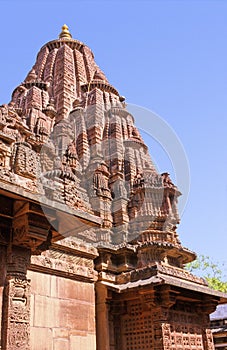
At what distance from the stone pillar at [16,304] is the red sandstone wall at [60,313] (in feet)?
6.19

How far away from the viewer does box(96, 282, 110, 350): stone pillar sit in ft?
36.2

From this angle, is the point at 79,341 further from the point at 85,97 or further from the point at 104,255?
the point at 85,97

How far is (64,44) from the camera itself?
29219 millimetres

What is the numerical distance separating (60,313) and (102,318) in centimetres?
332

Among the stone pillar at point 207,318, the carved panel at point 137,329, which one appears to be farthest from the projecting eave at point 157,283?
the carved panel at point 137,329

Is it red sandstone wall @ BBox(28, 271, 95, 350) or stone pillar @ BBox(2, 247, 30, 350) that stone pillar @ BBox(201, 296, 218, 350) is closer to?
red sandstone wall @ BBox(28, 271, 95, 350)

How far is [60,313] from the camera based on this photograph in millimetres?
8336

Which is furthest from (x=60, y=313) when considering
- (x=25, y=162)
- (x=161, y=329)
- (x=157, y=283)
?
(x=161, y=329)

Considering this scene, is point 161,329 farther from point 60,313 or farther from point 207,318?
point 60,313

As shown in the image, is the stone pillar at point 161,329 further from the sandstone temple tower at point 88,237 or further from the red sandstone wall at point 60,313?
the red sandstone wall at point 60,313

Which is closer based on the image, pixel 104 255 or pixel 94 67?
pixel 104 255

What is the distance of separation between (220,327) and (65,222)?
59.2ft

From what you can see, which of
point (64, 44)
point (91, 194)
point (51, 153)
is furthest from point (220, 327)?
point (64, 44)

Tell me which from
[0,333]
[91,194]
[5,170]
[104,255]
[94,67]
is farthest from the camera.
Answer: [94,67]
